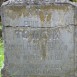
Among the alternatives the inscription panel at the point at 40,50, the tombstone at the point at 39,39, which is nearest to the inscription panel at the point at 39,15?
the tombstone at the point at 39,39

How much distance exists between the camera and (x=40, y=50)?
615 cm

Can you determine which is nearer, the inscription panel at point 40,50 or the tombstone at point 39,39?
the tombstone at point 39,39

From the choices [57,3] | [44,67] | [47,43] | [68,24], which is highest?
[57,3]

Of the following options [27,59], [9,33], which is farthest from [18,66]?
[9,33]

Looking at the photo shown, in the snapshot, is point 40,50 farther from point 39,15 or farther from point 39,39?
point 39,15

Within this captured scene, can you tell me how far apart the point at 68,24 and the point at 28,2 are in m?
0.88

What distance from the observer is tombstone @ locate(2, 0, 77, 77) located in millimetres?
5969

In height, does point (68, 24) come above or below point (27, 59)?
above

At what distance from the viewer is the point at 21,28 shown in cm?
607

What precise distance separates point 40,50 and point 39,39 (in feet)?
0.73

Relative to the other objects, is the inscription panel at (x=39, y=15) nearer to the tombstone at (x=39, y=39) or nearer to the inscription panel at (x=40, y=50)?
the tombstone at (x=39, y=39)

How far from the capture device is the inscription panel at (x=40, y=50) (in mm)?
6078

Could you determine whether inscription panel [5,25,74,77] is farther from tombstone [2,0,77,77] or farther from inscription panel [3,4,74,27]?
inscription panel [3,4,74,27]

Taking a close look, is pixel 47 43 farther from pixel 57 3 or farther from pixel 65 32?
pixel 57 3
